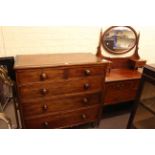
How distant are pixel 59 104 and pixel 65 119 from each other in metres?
0.22

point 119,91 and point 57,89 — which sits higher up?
point 57,89

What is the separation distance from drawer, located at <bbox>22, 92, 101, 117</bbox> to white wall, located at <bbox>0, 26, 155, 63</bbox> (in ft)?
1.88

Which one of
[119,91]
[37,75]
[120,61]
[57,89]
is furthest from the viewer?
[120,61]

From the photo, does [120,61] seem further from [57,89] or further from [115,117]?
[57,89]

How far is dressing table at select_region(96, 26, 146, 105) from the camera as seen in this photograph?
194 centimetres

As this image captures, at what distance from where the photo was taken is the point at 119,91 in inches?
78.2

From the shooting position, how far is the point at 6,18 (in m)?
0.22

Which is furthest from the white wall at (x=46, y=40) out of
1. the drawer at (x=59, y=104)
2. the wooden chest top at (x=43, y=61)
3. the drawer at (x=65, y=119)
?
the drawer at (x=65, y=119)

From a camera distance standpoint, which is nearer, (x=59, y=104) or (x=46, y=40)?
(x=59, y=104)

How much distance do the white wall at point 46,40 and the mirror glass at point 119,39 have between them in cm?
15

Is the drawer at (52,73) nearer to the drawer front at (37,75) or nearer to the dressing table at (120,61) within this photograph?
the drawer front at (37,75)

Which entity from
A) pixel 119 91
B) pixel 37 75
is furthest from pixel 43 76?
pixel 119 91
